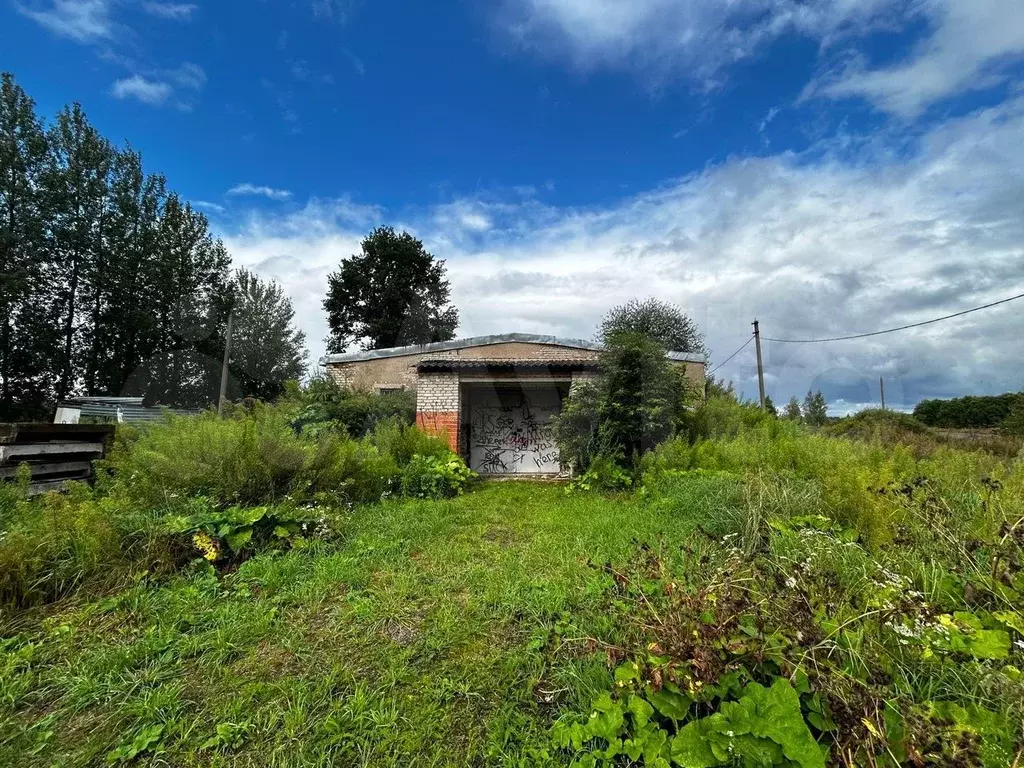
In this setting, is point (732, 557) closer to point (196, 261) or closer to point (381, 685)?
point (381, 685)

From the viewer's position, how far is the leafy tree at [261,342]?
86.4 feet

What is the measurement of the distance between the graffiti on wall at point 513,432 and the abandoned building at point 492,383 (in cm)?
3

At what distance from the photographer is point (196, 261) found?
26469 mm

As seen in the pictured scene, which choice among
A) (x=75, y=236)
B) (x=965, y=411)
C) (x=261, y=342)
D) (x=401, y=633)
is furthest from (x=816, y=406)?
(x=75, y=236)

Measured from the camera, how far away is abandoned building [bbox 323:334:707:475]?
404 inches

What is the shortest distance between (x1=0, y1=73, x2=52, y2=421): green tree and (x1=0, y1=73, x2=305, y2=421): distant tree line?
45 mm

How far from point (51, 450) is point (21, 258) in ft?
76.4

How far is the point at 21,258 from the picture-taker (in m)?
19.6

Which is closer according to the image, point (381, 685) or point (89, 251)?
point (381, 685)

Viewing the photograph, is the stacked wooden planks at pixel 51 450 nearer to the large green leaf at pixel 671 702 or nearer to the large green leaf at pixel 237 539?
the large green leaf at pixel 237 539

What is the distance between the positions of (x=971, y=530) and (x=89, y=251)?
32.4m

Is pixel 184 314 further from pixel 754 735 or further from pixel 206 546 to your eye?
pixel 754 735

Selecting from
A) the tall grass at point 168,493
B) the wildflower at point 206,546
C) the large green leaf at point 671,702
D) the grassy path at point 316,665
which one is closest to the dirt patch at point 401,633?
the grassy path at point 316,665

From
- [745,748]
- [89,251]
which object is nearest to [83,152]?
[89,251]
